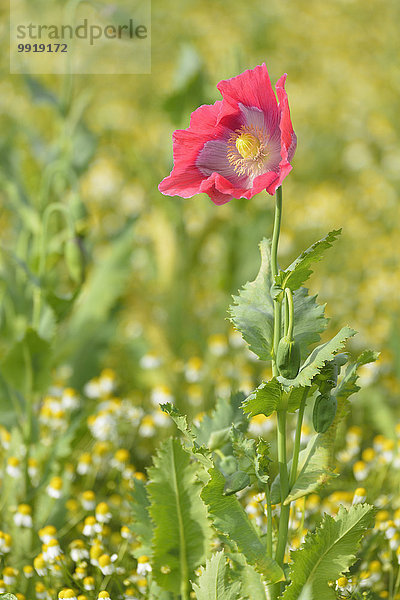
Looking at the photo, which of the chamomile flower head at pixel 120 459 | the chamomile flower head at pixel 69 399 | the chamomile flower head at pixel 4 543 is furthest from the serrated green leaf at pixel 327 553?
the chamomile flower head at pixel 69 399

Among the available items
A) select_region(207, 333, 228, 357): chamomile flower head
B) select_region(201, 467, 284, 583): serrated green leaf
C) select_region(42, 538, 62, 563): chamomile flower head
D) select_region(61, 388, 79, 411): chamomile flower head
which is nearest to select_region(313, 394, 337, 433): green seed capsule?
select_region(201, 467, 284, 583): serrated green leaf

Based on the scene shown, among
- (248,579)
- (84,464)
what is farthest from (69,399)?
(248,579)

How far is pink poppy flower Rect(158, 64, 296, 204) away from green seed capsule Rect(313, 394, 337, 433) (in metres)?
0.30

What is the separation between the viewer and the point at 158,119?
4.09 meters

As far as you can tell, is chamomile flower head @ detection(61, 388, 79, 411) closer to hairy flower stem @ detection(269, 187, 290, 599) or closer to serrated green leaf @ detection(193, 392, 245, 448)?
serrated green leaf @ detection(193, 392, 245, 448)

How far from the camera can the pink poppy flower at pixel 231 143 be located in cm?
89

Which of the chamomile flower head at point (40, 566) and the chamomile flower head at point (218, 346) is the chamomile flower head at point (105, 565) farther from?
the chamomile flower head at point (218, 346)

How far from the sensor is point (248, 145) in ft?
2.99

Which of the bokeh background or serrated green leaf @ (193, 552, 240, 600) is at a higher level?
the bokeh background

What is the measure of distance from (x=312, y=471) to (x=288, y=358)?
0.65 ft

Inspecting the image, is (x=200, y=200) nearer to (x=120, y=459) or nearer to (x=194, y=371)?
(x=194, y=371)

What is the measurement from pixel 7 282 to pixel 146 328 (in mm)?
694

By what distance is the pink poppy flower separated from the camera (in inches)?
34.9

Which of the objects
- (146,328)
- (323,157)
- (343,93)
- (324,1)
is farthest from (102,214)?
(324,1)
